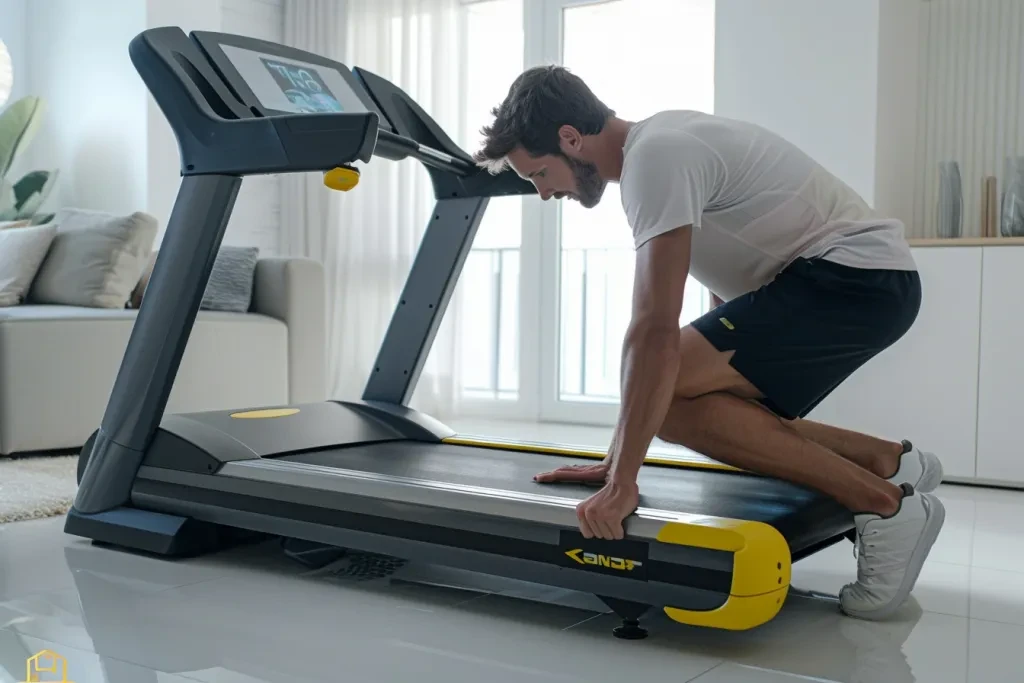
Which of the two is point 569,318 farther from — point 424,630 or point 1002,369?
point 424,630

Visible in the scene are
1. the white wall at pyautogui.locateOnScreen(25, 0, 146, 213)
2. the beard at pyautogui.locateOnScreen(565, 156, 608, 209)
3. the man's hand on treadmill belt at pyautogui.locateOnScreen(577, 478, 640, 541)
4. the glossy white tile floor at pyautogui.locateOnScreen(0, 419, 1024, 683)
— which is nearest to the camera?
the glossy white tile floor at pyautogui.locateOnScreen(0, 419, 1024, 683)

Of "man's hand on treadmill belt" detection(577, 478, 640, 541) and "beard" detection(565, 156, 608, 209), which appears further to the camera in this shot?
"beard" detection(565, 156, 608, 209)

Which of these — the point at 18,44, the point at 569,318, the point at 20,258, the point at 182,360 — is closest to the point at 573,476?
the point at 182,360

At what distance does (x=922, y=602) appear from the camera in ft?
6.47

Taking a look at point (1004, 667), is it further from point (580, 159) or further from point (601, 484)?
point (580, 159)

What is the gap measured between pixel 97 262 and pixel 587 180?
2681 millimetres

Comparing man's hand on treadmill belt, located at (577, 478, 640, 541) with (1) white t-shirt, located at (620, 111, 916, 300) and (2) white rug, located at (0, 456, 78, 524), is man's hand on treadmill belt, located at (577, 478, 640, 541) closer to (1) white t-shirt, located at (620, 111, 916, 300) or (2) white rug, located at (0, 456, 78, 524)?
(1) white t-shirt, located at (620, 111, 916, 300)

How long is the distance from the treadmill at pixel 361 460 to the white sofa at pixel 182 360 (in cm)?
119

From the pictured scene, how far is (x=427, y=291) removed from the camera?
2752 mm

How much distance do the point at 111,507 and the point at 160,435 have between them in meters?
0.21

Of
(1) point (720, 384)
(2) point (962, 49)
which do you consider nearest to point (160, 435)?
(1) point (720, 384)

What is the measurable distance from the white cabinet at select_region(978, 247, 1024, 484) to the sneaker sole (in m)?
1.41

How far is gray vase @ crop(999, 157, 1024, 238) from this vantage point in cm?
356

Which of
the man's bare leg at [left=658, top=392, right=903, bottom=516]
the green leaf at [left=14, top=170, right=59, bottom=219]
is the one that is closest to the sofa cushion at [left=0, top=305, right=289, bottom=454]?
the green leaf at [left=14, top=170, right=59, bottom=219]
